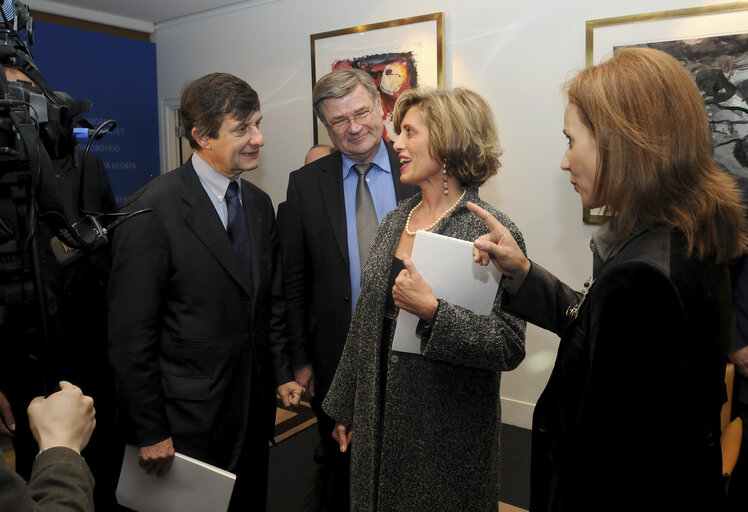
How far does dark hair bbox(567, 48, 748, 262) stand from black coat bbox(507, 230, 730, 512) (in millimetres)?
47

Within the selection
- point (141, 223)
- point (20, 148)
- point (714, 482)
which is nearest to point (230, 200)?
point (141, 223)

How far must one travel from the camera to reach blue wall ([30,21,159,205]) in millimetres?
4500

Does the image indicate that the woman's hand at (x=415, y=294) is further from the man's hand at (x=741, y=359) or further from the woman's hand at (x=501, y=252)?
the man's hand at (x=741, y=359)

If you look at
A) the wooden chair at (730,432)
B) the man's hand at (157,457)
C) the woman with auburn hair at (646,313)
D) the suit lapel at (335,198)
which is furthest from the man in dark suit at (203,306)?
the wooden chair at (730,432)

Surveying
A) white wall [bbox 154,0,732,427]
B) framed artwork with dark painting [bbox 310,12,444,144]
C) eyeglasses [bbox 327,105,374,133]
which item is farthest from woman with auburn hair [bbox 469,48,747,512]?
framed artwork with dark painting [bbox 310,12,444,144]

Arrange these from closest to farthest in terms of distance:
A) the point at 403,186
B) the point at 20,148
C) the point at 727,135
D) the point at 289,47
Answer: the point at 20,148
the point at 403,186
the point at 727,135
the point at 289,47

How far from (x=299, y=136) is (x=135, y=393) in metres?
3.19

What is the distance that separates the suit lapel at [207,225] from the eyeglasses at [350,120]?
62 centimetres

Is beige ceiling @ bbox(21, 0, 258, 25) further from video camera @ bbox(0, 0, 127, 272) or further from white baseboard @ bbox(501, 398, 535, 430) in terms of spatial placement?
video camera @ bbox(0, 0, 127, 272)

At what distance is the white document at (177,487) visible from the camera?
1.57 m

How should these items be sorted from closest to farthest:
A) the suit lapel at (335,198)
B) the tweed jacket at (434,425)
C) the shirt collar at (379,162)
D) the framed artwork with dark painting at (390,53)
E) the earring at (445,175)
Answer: the tweed jacket at (434,425) < the earring at (445,175) < the suit lapel at (335,198) < the shirt collar at (379,162) < the framed artwork with dark painting at (390,53)

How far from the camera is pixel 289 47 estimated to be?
14.9ft

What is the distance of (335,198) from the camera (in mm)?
2203

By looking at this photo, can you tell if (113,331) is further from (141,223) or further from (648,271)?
(648,271)
